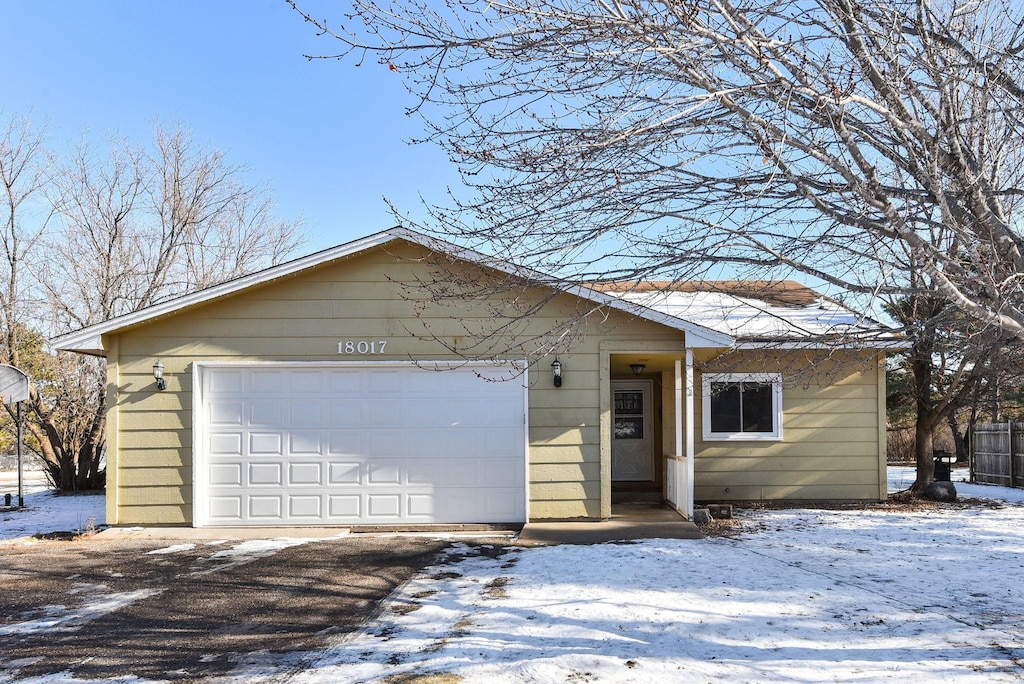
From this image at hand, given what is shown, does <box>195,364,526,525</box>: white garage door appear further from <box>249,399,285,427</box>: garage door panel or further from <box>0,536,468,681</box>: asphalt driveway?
<box>0,536,468,681</box>: asphalt driveway

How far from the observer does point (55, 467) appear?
1733 cm

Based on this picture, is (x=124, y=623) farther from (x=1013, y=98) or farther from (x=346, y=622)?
(x=1013, y=98)

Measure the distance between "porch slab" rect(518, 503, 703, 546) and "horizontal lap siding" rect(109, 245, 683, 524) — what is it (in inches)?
12.9

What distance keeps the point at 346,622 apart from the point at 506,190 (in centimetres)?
342

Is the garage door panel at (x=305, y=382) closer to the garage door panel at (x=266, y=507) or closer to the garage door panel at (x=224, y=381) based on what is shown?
the garage door panel at (x=224, y=381)

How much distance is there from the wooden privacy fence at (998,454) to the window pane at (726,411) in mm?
7458

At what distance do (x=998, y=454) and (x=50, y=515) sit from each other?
723 inches

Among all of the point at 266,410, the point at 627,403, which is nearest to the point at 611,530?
the point at 627,403

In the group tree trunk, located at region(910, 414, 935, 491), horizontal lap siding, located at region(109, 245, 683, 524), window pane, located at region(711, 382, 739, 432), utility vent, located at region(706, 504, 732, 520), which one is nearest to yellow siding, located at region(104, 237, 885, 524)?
horizontal lap siding, located at region(109, 245, 683, 524)

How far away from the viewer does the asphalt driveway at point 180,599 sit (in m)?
4.94

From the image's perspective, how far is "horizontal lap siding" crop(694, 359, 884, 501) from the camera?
11.9 m

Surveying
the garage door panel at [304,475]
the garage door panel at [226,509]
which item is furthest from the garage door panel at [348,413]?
the garage door panel at [226,509]

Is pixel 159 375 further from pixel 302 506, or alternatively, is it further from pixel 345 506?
pixel 345 506

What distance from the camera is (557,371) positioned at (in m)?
9.77
